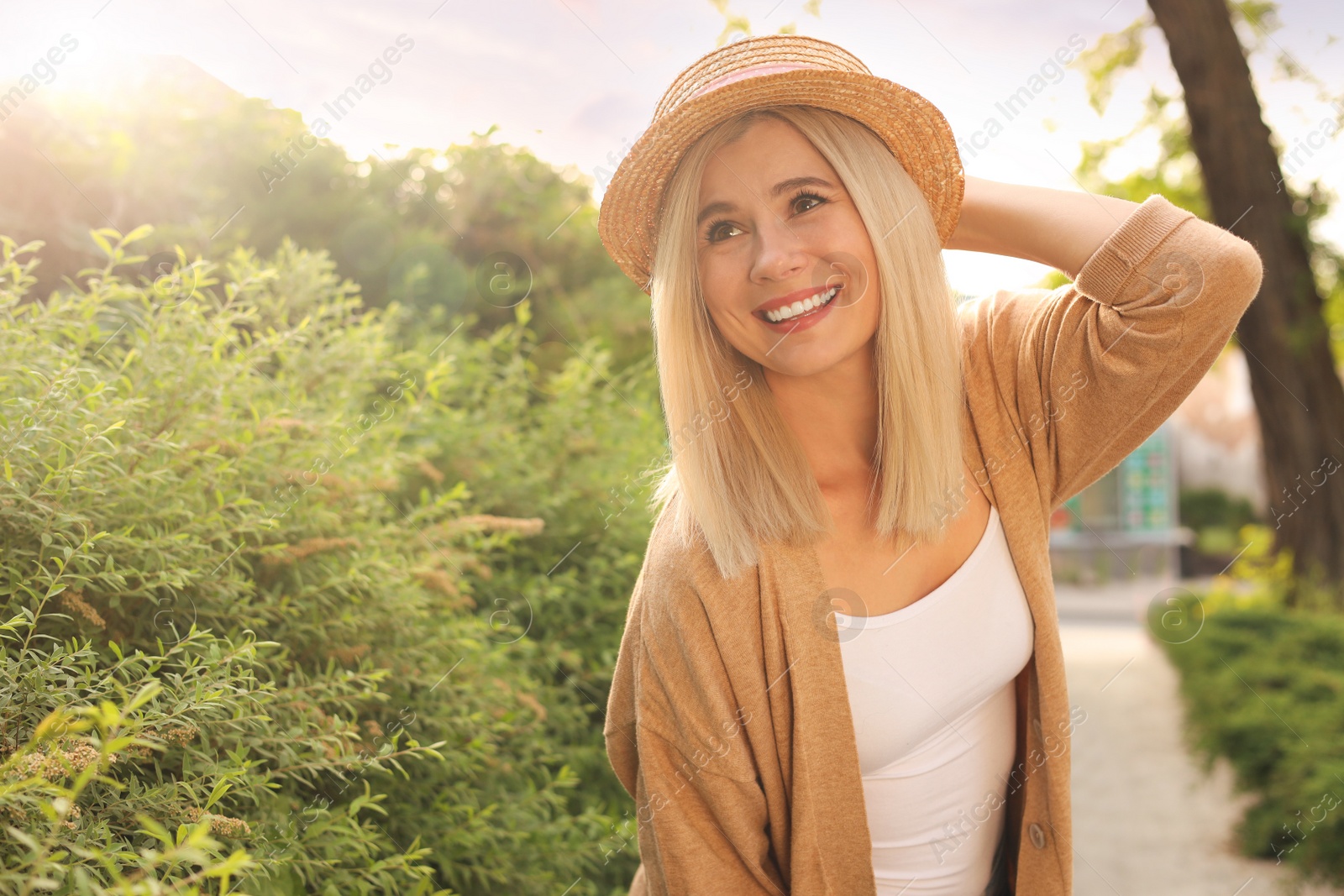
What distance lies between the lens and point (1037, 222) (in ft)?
6.03

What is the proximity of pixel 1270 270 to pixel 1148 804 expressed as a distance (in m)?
2.84

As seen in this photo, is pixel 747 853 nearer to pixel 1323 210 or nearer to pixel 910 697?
pixel 910 697

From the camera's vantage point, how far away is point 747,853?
5.53ft

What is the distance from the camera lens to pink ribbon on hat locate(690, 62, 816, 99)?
1685 mm

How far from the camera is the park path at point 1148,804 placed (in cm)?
402

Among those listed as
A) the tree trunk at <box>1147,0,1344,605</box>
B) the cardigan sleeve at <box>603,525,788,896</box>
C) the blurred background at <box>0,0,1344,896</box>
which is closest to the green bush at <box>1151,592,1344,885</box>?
the blurred background at <box>0,0,1344,896</box>

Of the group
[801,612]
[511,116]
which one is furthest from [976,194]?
[511,116]

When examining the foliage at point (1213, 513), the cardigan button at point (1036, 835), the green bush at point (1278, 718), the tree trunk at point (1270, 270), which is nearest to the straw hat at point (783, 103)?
the cardigan button at point (1036, 835)

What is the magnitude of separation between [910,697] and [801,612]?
257 mm

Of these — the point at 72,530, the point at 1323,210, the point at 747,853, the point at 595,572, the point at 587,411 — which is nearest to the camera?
the point at 72,530

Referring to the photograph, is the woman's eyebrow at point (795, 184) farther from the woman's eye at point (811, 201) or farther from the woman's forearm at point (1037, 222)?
the woman's forearm at point (1037, 222)

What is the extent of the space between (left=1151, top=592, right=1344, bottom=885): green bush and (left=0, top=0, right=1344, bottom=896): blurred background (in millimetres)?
20

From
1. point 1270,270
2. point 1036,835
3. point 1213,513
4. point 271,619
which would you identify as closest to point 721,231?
point 271,619

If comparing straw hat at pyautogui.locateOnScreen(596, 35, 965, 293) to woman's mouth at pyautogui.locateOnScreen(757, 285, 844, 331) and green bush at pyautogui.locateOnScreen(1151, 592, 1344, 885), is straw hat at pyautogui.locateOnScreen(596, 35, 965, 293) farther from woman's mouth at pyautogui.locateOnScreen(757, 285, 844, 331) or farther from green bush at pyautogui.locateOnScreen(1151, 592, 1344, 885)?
green bush at pyautogui.locateOnScreen(1151, 592, 1344, 885)
